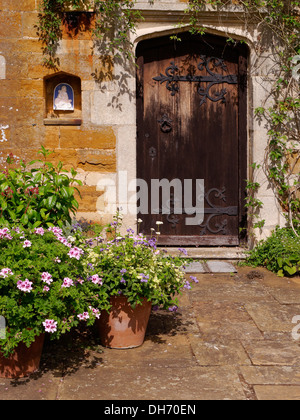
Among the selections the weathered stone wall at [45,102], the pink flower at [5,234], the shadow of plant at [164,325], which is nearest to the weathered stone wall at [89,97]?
the weathered stone wall at [45,102]

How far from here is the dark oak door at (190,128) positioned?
5.71m

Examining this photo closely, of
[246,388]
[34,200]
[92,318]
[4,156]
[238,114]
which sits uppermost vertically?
[238,114]

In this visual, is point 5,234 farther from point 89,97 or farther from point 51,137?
point 89,97

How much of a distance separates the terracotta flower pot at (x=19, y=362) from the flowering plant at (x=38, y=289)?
0.09 m

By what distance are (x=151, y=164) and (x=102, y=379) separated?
10.4ft

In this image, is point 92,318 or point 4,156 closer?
point 92,318

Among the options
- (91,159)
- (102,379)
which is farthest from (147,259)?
(91,159)

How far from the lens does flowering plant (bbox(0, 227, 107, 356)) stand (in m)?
2.70

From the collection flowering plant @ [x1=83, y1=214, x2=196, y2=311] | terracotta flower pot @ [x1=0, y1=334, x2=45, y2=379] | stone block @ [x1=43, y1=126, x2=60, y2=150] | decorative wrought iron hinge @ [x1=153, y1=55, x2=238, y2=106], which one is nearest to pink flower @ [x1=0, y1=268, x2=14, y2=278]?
terracotta flower pot @ [x1=0, y1=334, x2=45, y2=379]

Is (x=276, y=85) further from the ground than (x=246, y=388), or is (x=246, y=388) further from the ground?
(x=276, y=85)

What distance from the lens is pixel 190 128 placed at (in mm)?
5750

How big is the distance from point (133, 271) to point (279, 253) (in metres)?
2.36

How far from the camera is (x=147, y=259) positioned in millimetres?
3367
